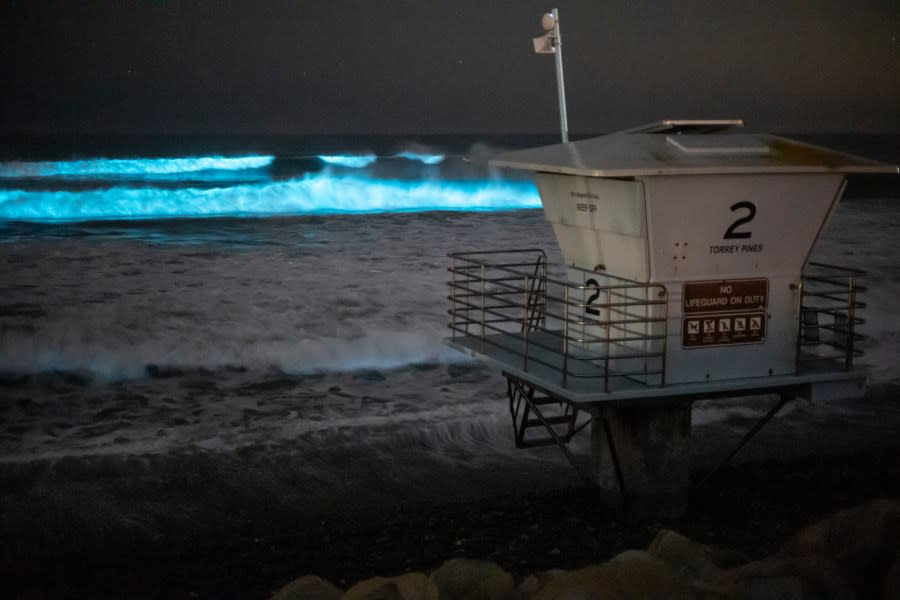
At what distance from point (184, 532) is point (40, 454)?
10.4 feet

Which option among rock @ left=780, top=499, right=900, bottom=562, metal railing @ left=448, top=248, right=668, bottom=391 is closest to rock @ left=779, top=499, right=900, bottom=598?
Answer: rock @ left=780, top=499, right=900, bottom=562

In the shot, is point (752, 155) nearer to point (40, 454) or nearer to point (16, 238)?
point (40, 454)

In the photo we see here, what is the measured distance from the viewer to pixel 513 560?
27.1 ft

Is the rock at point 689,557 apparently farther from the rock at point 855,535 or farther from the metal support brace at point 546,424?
the metal support brace at point 546,424

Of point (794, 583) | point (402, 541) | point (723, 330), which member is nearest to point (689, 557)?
point (794, 583)

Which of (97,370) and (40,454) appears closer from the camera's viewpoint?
(40,454)

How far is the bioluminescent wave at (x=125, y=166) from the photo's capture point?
Result: 55.3 metres

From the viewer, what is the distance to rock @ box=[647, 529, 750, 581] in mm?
5461

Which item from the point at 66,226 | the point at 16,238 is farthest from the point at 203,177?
the point at 16,238

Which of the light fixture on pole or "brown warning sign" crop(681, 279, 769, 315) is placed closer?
"brown warning sign" crop(681, 279, 769, 315)

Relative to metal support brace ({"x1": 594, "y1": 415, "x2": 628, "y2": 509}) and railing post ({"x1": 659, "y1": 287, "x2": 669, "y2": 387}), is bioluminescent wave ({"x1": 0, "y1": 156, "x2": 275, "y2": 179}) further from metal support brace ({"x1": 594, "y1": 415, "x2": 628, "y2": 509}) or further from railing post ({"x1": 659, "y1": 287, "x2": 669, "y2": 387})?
railing post ({"x1": 659, "y1": 287, "x2": 669, "y2": 387})

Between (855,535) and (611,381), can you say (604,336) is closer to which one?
(611,381)

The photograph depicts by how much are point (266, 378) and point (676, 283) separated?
29.6 ft

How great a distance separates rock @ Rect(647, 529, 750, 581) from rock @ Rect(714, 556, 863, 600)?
0.65 m
